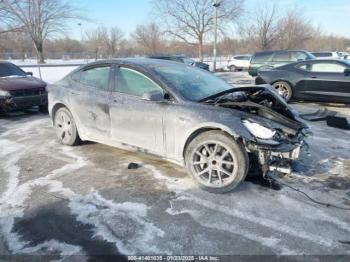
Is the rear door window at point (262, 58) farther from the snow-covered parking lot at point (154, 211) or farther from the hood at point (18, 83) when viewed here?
the snow-covered parking lot at point (154, 211)

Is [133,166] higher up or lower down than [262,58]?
lower down

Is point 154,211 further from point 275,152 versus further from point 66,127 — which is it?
point 66,127

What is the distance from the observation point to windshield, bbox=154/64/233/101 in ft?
14.3

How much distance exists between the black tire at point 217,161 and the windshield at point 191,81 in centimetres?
67

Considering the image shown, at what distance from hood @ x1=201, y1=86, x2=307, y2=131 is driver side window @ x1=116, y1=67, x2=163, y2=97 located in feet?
2.73

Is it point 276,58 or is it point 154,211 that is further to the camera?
point 276,58

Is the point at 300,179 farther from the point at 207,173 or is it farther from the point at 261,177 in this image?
the point at 207,173

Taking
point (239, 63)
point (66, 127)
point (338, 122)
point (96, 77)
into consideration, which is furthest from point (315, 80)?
point (239, 63)

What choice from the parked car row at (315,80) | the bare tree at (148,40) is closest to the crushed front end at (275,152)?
the parked car row at (315,80)

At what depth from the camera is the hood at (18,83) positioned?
326 inches

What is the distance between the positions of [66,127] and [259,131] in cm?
358

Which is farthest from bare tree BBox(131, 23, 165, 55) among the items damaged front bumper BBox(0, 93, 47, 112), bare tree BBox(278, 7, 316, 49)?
damaged front bumper BBox(0, 93, 47, 112)

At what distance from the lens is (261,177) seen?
4.25 meters

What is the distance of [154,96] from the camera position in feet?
13.7
